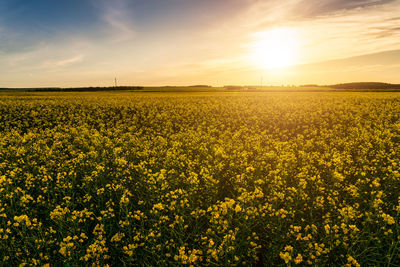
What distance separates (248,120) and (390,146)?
30.6 ft

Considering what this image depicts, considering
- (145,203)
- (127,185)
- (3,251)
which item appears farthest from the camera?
(127,185)

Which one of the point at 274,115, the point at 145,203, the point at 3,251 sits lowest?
the point at 3,251

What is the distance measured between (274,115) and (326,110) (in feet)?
19.3

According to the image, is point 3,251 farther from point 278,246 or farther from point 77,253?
point 278,246

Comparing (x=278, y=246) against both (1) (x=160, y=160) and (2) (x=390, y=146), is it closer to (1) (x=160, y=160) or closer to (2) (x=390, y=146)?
(1) (x=160, y=160)

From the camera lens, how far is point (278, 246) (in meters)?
4.19

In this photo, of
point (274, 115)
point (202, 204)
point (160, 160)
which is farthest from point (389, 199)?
point (274, 115)

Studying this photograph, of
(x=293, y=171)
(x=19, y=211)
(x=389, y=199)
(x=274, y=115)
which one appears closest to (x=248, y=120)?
(x=274, y=115)

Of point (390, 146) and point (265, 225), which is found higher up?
point (390, 146)

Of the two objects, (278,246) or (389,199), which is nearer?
(278,246)

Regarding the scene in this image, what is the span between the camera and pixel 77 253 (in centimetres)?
387

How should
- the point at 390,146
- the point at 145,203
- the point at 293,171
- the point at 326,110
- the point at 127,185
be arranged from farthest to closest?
the point at 326,110 < the point at 390,146 < the point at 293,171 < the point at 127,185 < the point at 145,203

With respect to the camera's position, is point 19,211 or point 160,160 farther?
point 160,160

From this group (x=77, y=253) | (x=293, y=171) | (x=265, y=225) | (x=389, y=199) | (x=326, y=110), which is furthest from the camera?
(x=326, y=110)
